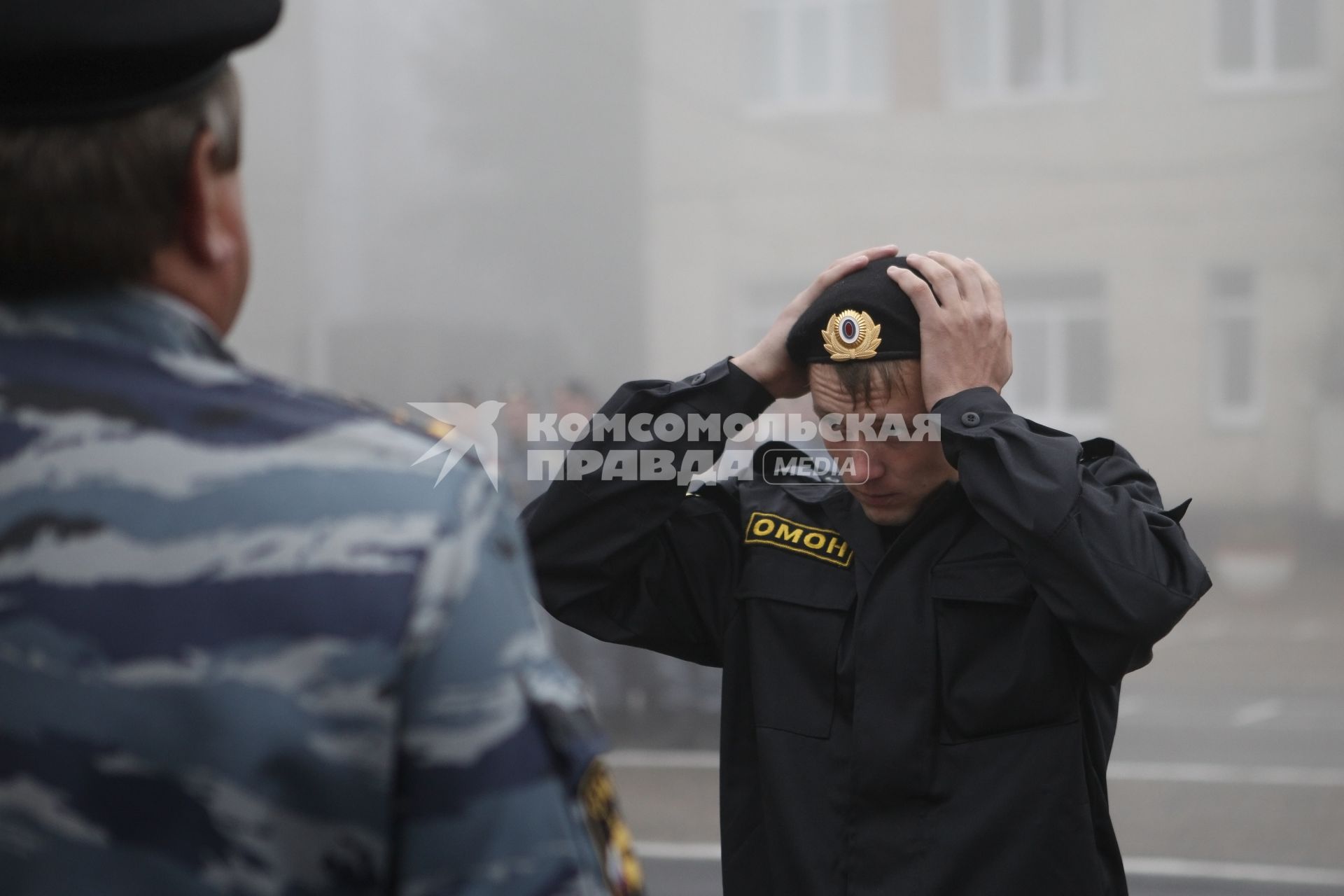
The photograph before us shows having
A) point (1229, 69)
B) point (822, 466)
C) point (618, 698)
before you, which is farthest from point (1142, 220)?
point (822, 466)

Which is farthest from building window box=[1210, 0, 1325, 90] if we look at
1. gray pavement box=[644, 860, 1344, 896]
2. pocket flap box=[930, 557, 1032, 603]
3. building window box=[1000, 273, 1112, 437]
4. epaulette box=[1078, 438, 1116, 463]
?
pocket flap box=[930, 557, 1032, 603]

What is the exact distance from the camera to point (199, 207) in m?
0.79

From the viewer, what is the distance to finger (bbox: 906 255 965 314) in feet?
5.22

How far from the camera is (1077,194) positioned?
9242mm

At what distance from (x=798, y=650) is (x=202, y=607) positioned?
1.04 metres

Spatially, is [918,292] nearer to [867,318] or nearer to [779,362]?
[867,318]

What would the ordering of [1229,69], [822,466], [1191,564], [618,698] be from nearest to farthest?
[1191,564] < [822,466] < [618,698] < [1229,69]

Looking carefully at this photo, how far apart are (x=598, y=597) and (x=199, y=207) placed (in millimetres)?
1032

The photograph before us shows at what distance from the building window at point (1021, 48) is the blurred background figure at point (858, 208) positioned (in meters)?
0.03

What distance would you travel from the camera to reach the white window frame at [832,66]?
966cm

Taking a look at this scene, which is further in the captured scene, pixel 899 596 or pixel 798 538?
pixel 798 538

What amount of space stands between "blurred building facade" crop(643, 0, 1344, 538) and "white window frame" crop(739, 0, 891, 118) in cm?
2

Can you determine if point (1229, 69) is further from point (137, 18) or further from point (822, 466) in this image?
point (137, 18)

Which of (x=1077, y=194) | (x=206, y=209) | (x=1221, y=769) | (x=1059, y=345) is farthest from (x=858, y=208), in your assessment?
(x=206, y=209)
